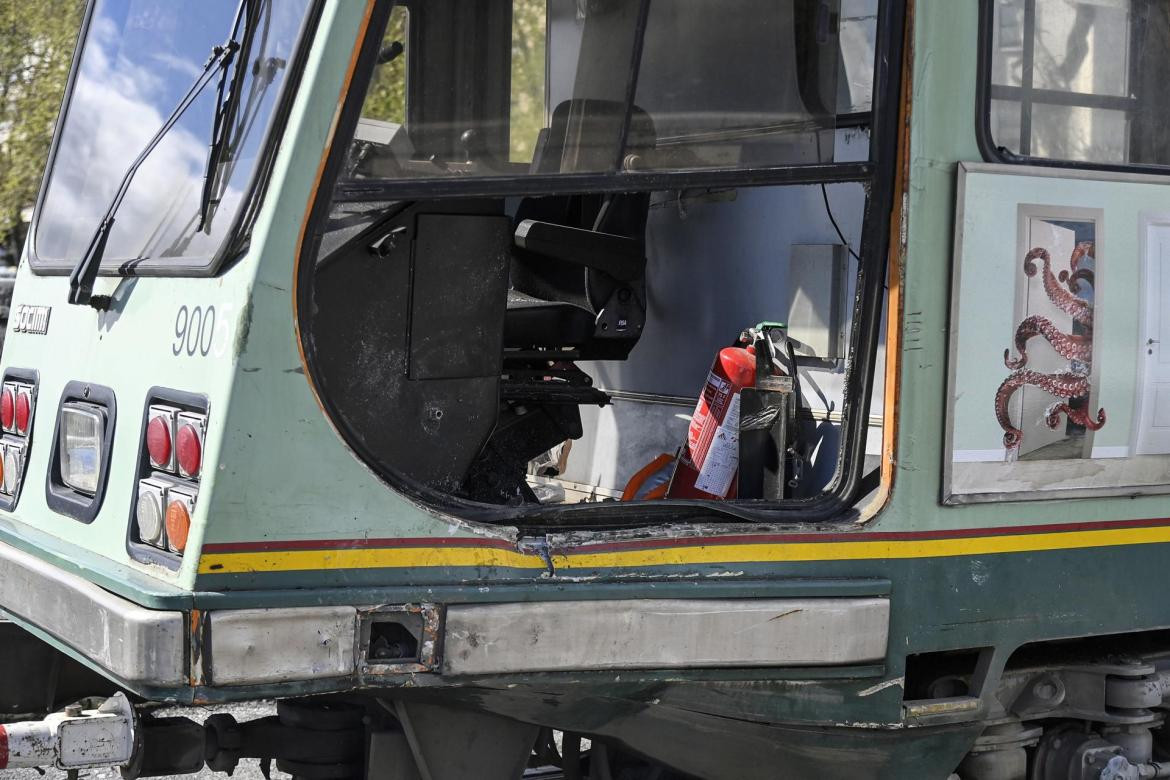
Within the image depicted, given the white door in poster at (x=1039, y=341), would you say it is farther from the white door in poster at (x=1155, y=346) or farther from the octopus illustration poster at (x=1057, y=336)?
the white door in poster at (x=1155, y=346)

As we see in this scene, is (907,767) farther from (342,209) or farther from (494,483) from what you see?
(342,209)

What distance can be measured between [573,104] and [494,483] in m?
1.16

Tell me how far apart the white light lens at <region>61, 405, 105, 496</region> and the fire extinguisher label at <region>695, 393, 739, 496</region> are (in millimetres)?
1512

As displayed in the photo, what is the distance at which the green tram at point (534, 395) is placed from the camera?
283 cm

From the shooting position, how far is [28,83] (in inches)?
541

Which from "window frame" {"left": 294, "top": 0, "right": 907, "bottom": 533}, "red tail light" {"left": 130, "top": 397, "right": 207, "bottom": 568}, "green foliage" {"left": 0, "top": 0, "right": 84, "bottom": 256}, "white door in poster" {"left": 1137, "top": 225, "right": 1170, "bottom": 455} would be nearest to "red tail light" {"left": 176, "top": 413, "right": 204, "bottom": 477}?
"red tail light" {"left": 130, "top": 397, "right": 207, "bottom": 568}

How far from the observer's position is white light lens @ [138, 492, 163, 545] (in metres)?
2.88

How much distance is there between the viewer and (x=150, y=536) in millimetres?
2908

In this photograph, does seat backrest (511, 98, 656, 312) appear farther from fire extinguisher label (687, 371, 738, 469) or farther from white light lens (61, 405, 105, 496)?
white light lens (61, 405, 105, 496)

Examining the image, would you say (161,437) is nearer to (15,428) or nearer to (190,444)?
(190,444)

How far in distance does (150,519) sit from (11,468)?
0.98 meters

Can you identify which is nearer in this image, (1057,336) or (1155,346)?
(1057,336)

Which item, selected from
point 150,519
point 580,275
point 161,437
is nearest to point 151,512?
point 150,519

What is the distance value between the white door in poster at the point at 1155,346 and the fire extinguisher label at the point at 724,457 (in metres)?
0.98
